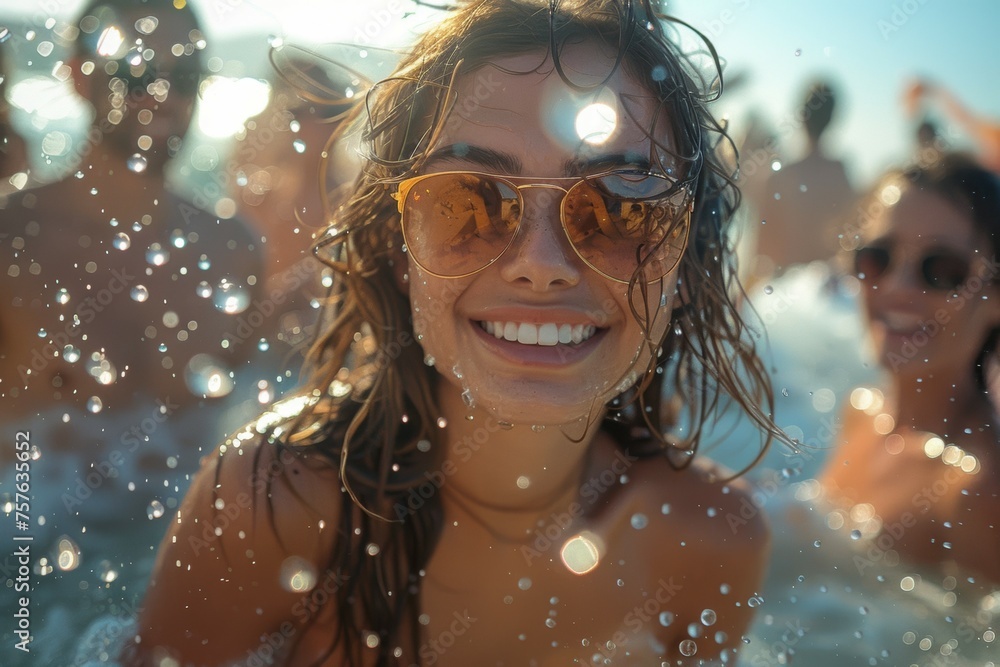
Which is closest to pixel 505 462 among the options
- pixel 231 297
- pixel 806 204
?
pixel 231 297

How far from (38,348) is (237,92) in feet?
4.92

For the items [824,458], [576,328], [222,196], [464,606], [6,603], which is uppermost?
[576,328]

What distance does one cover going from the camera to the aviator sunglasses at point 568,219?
152cm

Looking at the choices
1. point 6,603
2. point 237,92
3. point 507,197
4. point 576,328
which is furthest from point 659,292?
point 237,92

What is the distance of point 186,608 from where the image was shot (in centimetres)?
191

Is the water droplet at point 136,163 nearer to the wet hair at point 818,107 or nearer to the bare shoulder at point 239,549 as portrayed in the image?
the bare shoulder at point 239,549

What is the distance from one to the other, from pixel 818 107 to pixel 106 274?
4024mm

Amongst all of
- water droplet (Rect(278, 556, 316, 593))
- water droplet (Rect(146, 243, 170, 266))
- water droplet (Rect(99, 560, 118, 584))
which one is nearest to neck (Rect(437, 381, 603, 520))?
water droplet (Rect(278, 556, 316, 593))

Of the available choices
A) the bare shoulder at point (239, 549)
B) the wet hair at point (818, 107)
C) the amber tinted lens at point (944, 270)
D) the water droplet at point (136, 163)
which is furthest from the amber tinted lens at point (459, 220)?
the wet hair at point (818, 107)

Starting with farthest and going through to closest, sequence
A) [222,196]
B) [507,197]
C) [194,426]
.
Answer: [222,196]
[194,426]
[507,197]

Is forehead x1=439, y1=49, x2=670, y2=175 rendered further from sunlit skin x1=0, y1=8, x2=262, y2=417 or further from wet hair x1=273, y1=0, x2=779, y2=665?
sunlit skin x1=0, y1=8, x2=262, y2=417

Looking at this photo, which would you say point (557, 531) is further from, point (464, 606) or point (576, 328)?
point (576, 328)

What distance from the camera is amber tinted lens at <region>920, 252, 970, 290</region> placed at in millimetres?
3115

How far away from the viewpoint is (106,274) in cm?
388
